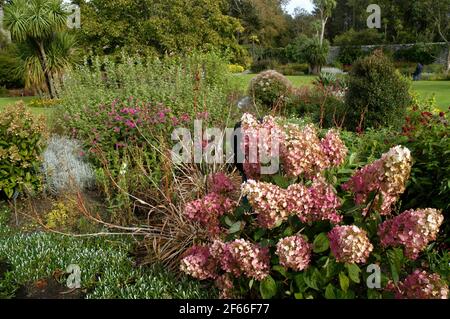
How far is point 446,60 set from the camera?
33.0 m

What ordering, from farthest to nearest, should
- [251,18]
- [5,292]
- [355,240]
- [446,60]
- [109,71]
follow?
[251,18] < [446,60] < [109,71] < [5,292] < [355,240]

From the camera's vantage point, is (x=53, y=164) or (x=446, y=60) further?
(x=446, y=60)

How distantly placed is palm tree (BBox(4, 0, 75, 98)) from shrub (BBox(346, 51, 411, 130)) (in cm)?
A: 1243

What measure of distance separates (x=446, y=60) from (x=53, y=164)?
111ft

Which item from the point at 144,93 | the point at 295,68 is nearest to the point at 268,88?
the point at 144,93

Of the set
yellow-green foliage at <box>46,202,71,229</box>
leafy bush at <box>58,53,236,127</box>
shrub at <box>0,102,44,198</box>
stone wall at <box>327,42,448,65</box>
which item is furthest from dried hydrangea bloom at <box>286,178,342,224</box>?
stone wall at <box>327,42,448,65</box>

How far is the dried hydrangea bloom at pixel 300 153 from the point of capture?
245cm

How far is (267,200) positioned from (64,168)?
11.8 feet

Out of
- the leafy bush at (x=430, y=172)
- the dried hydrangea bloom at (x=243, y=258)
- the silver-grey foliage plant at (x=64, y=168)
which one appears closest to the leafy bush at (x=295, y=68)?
the silver-grey foliage plant at (x=64, y=168)

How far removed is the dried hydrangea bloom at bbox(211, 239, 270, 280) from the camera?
7.78 ft

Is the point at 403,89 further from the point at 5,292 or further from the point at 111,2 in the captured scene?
the point at 111,2
